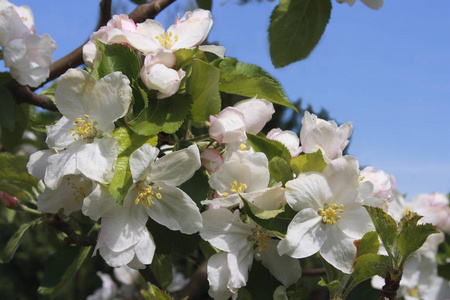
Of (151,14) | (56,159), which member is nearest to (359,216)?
→ (56,159)

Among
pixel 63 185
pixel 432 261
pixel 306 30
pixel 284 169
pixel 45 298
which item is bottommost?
pixel 45 298

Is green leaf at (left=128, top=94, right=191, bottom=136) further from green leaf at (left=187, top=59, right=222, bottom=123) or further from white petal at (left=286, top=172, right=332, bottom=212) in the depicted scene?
white petal at (left=286, top=172, right=332, bottom=212)

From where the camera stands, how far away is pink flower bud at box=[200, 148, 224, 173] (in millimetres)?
729

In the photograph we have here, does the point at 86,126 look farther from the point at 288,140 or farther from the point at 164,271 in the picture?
the point at 164,271

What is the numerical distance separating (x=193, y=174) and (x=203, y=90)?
13 centimetres

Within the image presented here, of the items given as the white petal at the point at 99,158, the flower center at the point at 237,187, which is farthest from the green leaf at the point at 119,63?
the flower center at the point at 237,187

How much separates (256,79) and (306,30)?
473 mm

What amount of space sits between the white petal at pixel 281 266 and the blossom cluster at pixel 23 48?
2.67 ft

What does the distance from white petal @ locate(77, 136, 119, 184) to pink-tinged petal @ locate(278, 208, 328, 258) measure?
0.85 ft

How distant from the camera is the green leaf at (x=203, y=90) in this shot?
0.76m

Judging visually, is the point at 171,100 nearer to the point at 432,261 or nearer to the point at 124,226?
the point at 124,226

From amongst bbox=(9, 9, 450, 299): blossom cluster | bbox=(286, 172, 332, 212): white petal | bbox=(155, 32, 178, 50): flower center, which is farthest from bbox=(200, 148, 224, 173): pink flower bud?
bbox=(155, 32, 178, 50): flower center

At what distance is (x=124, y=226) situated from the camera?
70 centimetres

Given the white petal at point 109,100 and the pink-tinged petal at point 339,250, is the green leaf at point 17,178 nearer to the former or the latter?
the white petal at point 109,100
